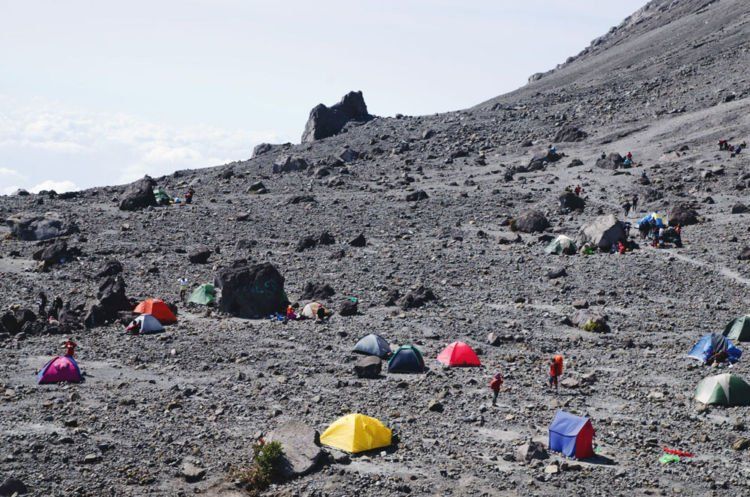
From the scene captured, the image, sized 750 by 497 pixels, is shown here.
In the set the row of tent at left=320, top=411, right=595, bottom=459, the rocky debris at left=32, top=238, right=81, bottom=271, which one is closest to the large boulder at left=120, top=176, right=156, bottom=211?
the rocky debris at left=32, top=238, right=81, bottom=271

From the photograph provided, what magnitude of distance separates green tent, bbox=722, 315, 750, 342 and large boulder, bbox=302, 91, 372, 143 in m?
64.8

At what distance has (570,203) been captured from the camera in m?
52.0

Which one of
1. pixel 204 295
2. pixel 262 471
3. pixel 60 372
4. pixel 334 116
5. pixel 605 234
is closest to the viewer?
pixel 262 471

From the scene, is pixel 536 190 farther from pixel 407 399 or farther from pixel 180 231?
pixel 407 399

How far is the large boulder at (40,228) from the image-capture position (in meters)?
51.6

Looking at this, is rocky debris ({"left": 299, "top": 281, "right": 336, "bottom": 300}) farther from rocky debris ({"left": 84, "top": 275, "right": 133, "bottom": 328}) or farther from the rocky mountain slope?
rocky debris ({"left": 84, "top": 275, "right": 133, "bottom": 328})

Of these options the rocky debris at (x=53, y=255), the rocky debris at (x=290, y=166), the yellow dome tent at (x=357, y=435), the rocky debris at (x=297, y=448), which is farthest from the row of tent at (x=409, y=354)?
the rocky debris at (x=290, y=166)

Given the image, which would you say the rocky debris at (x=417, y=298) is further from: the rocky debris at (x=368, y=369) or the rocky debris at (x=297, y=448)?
the rocky debris at (x=297, y=448)

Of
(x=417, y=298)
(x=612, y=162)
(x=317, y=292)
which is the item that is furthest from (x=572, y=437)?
(x=612, y=162)

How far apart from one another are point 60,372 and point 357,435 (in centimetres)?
1082

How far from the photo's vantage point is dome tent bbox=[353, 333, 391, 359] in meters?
28.4

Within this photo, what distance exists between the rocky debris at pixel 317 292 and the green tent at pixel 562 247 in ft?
39.6

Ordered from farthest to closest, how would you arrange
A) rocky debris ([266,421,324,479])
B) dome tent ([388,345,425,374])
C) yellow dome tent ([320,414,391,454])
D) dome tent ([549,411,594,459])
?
1. dome tent ([388,345,425,374])
2. yellow dome tent ([320,414,391,454])
3. dome tent ([549,411,594,459])
4. rocky debris ([266,421,324,479])

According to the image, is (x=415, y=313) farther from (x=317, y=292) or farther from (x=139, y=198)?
(x=139, y=198)
